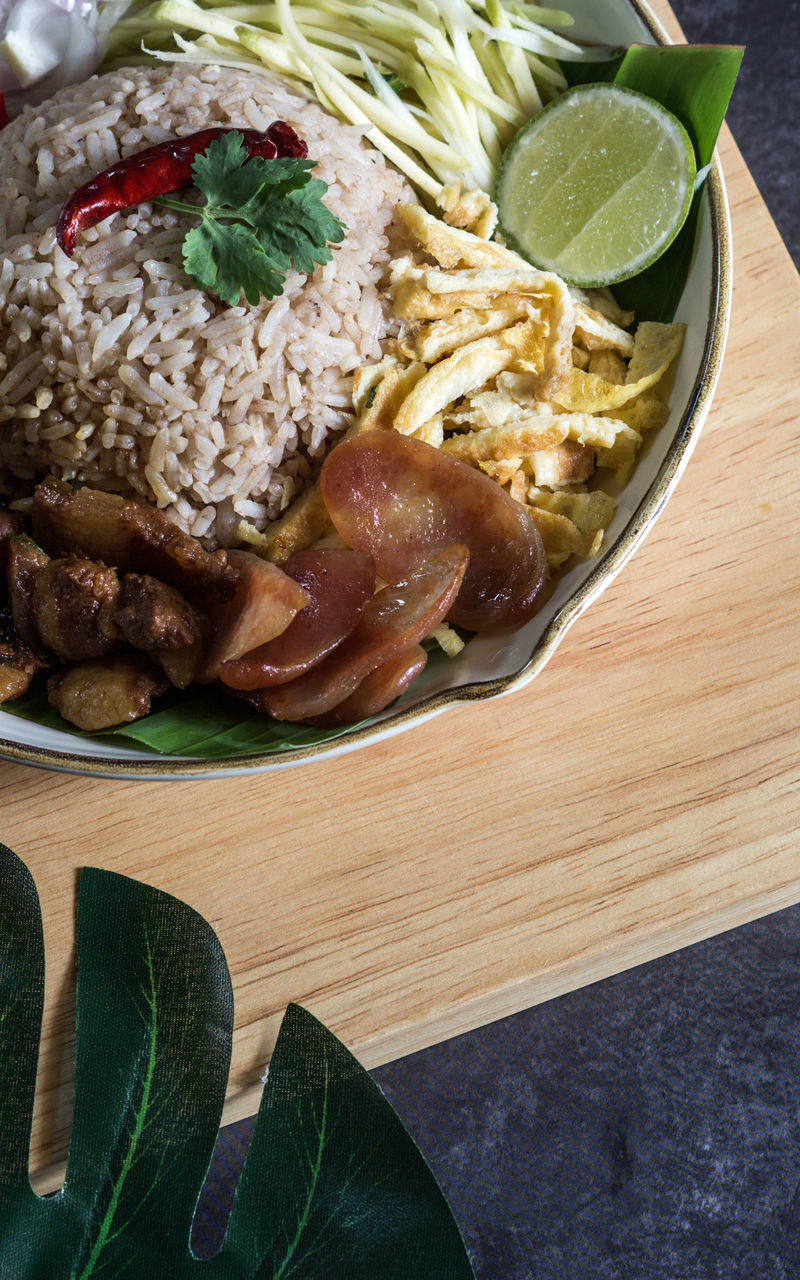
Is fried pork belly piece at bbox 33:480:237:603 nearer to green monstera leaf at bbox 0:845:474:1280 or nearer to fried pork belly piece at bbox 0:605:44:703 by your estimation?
fried pork belly piece at bbox 0:605:44:703

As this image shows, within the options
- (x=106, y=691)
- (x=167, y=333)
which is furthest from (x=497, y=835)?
(x=167, y=333)

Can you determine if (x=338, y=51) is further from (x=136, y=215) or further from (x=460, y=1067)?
(x=460, y=1067)

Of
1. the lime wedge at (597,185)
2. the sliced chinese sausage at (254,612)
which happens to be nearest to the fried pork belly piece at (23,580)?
the sliced chinese sausage at (254,612)

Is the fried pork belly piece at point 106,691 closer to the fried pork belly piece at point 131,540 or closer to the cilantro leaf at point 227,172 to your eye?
the fried pork belly piece at point 131,540

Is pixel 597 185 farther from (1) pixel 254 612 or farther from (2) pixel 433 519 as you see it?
(1) pixel 254 612

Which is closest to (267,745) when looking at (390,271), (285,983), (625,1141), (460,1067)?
(285,983)

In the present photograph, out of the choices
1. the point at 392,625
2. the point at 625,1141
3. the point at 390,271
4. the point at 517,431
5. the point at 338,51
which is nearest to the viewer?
the point at 392,625
